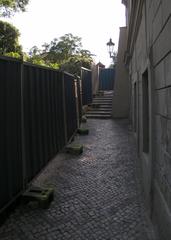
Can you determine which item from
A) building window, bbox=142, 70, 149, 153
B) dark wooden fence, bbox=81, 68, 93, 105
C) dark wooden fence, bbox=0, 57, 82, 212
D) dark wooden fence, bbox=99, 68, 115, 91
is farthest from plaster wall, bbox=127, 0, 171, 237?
dark wooden fence, bbox=99, 68, 115, 91

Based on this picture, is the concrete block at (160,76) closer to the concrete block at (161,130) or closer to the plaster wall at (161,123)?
the plaster wall at (161,123)

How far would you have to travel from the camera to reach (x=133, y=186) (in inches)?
196

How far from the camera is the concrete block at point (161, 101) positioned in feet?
9.15

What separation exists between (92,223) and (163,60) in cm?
215

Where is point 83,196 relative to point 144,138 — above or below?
below

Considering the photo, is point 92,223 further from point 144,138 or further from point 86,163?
point 86,163

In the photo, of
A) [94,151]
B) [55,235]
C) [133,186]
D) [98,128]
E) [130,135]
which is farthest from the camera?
[98,128]

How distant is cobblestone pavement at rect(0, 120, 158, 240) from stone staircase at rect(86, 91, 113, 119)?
8.16 m

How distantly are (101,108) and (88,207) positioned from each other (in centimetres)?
1242

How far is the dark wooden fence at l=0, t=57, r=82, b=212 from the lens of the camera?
11.0ft

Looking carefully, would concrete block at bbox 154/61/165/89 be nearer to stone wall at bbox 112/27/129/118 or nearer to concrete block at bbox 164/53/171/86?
concrete block at bbox 164/53/171/86

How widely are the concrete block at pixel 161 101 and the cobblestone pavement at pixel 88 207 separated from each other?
4.64 ft

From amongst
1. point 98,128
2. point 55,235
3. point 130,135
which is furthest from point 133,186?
point 98,128

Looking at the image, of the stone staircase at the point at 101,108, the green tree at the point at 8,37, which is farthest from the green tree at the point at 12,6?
the stone staircase at the point at 101,108
